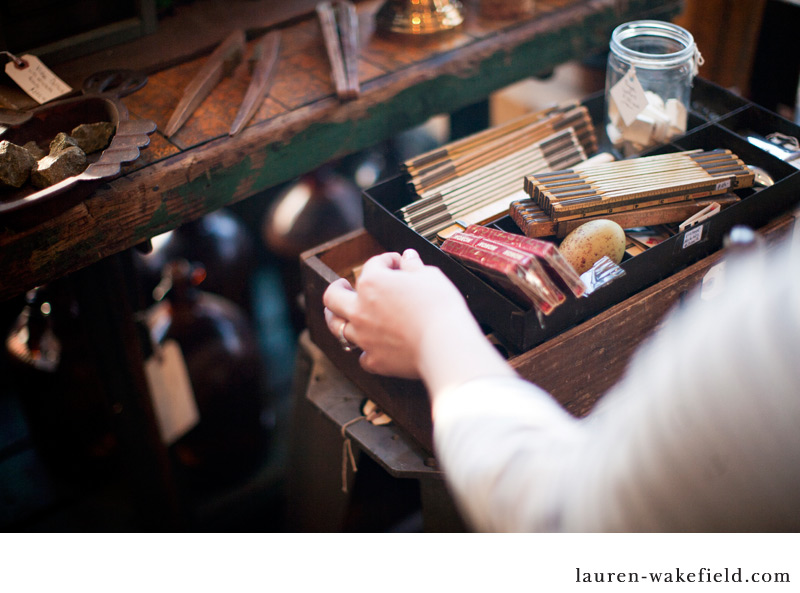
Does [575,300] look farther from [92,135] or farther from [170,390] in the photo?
[170,390]

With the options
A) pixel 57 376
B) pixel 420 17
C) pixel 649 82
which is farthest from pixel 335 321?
pixel 57 376

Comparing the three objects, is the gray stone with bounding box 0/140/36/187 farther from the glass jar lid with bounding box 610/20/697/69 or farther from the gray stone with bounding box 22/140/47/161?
the glass jar lid with bounding box 610/20/697/69

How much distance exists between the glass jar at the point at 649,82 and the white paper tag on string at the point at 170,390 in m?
1.01

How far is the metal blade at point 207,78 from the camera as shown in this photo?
1234 mm

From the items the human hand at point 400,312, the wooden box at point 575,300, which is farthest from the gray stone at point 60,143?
the human hand at point 400,312

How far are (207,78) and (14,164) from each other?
16.5 inches

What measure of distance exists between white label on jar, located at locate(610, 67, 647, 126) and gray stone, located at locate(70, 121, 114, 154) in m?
0.85

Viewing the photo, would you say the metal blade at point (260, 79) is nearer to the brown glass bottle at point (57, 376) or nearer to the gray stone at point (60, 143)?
the gray stone at point (60, 143)

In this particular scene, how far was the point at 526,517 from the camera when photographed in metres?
0.58

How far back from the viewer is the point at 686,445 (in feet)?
1.72

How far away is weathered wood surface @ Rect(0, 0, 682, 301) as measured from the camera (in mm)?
1070

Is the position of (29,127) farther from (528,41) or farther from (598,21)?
(598,21)
